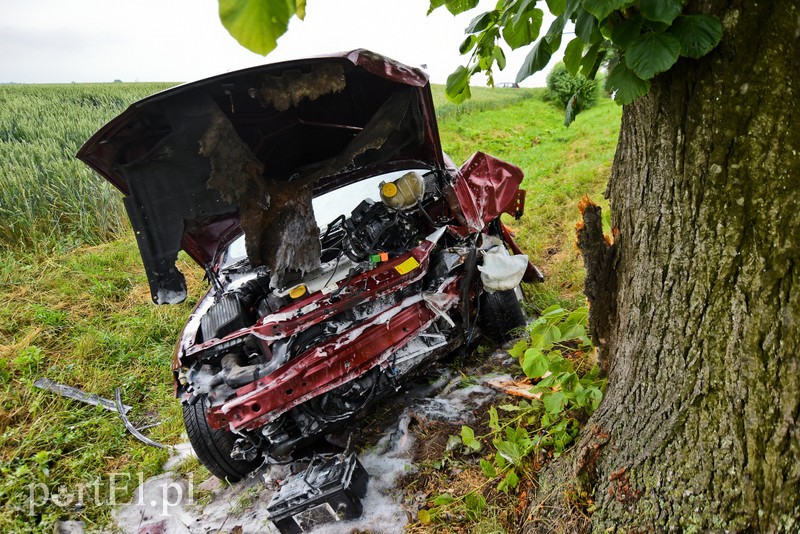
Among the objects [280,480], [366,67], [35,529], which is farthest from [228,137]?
[35,529]

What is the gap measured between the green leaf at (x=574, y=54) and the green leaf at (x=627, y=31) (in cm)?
18

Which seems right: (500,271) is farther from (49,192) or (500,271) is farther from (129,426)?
(49,192)

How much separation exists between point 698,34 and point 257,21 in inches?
37.9

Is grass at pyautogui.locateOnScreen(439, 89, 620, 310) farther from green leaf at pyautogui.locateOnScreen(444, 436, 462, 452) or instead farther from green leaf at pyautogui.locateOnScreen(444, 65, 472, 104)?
green leaf at pyautogui.locateOnScreen(444, 436, 462, 452)

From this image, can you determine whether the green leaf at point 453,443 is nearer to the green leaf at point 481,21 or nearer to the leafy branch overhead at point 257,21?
the green leaf at point 481,21

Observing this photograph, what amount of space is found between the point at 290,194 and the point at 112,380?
2.76 m

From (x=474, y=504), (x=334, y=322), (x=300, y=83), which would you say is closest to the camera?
(x=474, y=504)

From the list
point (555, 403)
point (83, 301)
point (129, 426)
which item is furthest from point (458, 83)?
point (83, 301)

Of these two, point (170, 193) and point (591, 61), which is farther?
point (170, 193)

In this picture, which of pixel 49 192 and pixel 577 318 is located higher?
pixel 49 192

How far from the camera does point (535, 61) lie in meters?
1.30

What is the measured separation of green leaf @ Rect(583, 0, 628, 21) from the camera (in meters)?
0.89

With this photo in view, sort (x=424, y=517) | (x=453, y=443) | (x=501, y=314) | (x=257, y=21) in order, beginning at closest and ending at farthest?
(x=257, y=21), (x=424, y=517), (x=453, y=443), (x=501, y=314)

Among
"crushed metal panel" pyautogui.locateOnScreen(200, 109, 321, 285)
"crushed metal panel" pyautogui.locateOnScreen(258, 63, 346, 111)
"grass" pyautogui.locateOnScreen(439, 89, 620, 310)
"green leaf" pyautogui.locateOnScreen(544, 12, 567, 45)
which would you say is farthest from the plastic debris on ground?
"green leaf" pyautogui.locateOnScreen(544, 12, 567, 45)
